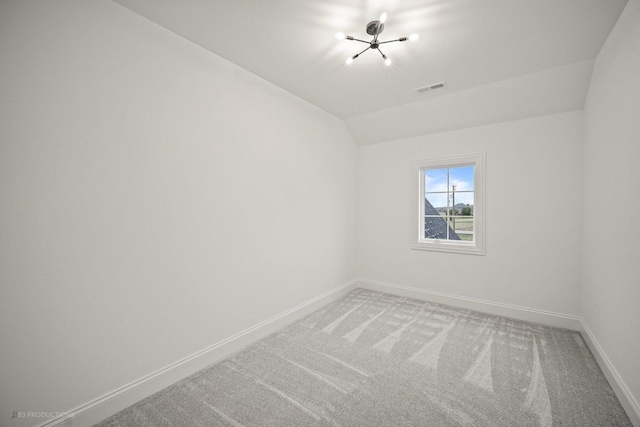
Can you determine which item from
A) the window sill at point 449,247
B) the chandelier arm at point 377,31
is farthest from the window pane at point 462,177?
the chandelier arm at point 377,31

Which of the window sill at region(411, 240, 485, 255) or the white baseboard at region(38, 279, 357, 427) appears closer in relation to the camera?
the white baseboard at region(38, 279, 357, 427)

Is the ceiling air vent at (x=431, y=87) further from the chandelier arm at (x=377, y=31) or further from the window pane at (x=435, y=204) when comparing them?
the window pane at (x=435, y=204)

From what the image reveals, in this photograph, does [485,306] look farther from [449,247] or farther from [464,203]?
[464,203]

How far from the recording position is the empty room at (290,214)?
4.84ft

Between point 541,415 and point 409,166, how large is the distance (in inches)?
116

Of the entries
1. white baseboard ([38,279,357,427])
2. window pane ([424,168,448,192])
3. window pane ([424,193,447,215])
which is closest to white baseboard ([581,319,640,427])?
window pane ([424,193,447,215])

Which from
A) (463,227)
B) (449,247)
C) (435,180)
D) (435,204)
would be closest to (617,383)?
(449,247)

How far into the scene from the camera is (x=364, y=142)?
4172 mm

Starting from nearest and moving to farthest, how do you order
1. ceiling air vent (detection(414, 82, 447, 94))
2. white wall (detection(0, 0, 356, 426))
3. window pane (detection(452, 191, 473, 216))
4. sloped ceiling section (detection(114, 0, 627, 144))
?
white wall (detection(0, 0, 356, 426)) → sloped ceiling section (detection(114, 0, 627, 144)) → ceiling air vent (detection(414, 82, 447, 94)) → window pane (detection(452, 191, 473, 216))

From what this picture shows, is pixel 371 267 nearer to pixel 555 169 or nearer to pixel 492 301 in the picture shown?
pixel 492 301

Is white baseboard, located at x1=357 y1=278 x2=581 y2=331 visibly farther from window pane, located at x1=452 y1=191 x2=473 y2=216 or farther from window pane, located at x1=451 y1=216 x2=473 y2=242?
window pane, located at x1=452 y1=191 x2=473 y2=216

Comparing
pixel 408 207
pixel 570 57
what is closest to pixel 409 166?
pixel 408 207

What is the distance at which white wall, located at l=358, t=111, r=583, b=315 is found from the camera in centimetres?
280

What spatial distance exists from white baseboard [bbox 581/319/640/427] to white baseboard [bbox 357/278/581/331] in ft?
1.26
